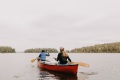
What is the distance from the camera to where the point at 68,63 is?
1193 inches

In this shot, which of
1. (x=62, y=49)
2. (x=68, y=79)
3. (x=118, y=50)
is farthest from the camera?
(x=118, y=50)

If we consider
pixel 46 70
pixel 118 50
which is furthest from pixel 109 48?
pixel 46 70

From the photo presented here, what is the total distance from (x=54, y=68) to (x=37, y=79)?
428cm

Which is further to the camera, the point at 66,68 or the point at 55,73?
the point at 55,73

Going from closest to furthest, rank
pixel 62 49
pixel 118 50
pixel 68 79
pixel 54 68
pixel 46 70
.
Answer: pixel 68 79, pixel 62 49, pixel 54 68, pixel 46 70, pixel 118 50

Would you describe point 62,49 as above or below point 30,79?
above

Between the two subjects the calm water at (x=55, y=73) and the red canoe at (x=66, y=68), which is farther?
the calm water at (x=55, y=73)

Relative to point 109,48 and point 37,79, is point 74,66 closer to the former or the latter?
point 37,79

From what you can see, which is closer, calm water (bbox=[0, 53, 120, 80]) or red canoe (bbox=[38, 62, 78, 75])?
red canoe (bbox=[38, 62, 78, 75])

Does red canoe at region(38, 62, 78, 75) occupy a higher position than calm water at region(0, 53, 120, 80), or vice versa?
red canoe at region(38, 62, 78, 75)

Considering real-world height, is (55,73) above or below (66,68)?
below

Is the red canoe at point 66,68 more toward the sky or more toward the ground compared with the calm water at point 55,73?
more toward the sky

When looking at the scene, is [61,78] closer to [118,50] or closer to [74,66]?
[74,66]

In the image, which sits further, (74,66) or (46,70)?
(46,70)
